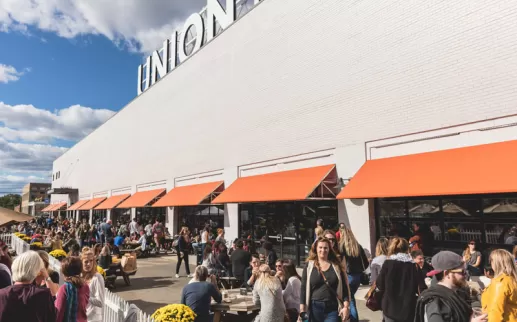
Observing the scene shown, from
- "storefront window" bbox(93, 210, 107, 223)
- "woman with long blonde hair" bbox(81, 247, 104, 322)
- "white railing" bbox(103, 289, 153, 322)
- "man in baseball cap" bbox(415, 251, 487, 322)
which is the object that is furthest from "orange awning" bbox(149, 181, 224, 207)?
"storefront window" bbox(93, 210, 107, 223)

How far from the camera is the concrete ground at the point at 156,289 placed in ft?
25.8

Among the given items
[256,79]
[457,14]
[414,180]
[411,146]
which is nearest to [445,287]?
[414,180]

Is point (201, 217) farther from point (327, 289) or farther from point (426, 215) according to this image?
point (327, 289)

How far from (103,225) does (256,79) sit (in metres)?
10.8

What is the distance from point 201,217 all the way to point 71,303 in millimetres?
14993

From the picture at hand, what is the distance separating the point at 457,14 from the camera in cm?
859

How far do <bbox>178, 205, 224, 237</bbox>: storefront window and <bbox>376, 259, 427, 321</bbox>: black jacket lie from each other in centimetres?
1289

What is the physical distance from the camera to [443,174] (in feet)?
25.1

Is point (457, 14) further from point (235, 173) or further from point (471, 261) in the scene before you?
point (235, 173)

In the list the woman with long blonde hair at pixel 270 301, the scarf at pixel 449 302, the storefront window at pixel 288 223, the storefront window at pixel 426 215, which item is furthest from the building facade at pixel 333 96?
the scarf at pixel 449 302

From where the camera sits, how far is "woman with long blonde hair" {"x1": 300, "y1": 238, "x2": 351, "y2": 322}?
417cm

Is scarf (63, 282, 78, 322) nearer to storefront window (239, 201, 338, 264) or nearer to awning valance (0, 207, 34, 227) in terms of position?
storefront window (239, 201, 338, 264)

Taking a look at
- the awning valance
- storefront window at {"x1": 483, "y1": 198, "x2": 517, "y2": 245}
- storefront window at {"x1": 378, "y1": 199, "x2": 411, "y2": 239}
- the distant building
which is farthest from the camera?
the distant building

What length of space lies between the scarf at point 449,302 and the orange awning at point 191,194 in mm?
13402
